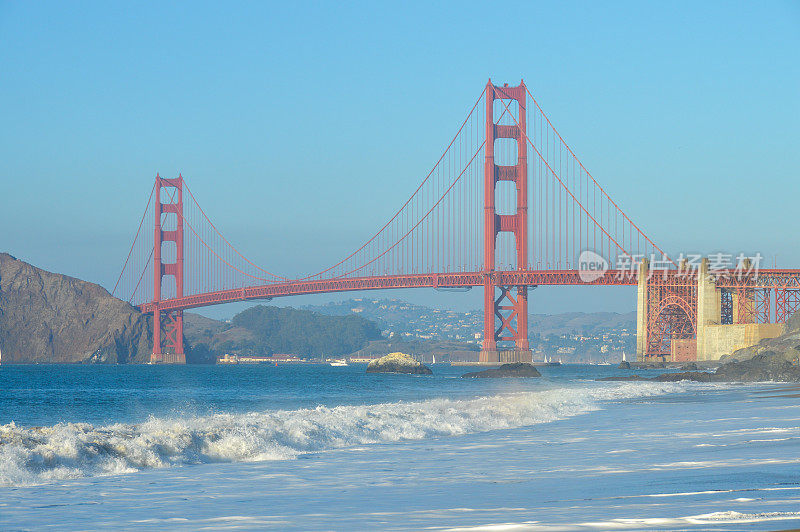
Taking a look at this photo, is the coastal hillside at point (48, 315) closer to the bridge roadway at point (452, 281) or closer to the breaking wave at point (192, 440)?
the bridge roadway at point (452, 281)

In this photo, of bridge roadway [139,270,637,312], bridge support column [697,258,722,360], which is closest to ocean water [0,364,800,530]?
bridge roadway [139,270,637,312]

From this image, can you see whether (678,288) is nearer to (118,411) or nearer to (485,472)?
(118,411)

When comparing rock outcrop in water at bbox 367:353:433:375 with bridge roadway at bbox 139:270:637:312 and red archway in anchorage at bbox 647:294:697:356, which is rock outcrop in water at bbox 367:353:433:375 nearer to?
bridge roadway at bbox 139:270:637:312

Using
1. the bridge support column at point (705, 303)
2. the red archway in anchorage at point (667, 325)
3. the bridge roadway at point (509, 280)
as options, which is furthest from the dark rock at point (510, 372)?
the red archway in anchorage at point (667, 325)

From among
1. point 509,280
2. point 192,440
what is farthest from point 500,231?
point 192,440

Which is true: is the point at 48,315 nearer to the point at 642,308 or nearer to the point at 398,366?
the point at 398,366

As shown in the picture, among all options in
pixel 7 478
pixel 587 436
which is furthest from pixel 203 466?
pixel 587 436
